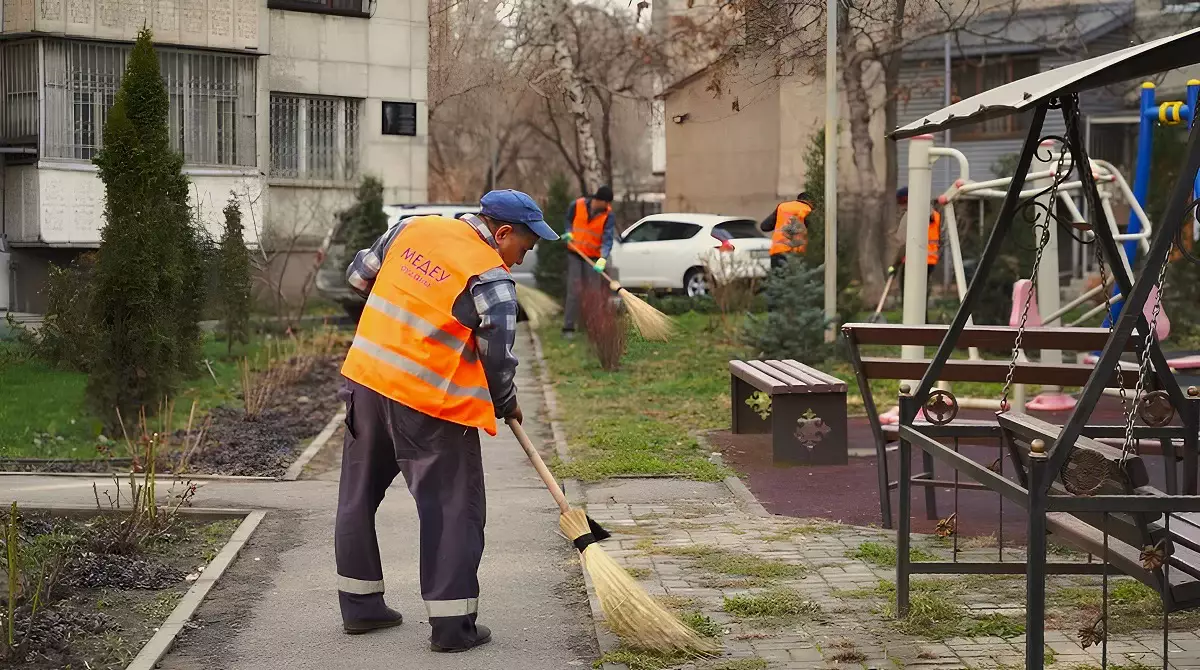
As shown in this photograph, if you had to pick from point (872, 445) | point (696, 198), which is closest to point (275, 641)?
point (872, 445)

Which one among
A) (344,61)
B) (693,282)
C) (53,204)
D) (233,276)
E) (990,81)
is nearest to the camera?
(233,276)

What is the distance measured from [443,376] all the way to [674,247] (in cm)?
1920

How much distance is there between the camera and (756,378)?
952cm

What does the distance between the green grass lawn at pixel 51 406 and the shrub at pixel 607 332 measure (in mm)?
→ 3555

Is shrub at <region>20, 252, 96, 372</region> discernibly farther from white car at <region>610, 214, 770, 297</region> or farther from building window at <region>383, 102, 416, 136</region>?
white car at <region>610, 214, 770, 297</region>

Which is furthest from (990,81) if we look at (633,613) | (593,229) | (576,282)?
(633,613)

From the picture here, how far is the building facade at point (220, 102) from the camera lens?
49.4 ft

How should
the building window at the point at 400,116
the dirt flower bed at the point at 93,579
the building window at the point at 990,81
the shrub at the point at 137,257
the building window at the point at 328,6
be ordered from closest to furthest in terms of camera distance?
the dirt flower bed at the point at 93,579, the shrub at the point at 137,257, the building window at the point at 328,6, the building window at the point at 400,116, the building window at the point at 990,81

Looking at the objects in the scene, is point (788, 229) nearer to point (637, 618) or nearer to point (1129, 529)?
point (637, 618)

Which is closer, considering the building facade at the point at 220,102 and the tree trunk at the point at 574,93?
the building facade at the point at 220,102

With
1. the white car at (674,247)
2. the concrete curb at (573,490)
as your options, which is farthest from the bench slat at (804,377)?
the white car at (674,247)

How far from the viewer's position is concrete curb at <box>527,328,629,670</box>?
546 cm

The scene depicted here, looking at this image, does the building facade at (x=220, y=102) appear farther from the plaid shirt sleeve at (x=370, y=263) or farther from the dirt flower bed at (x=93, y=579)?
the plaid shirt sleeve at (x=370, y=263)

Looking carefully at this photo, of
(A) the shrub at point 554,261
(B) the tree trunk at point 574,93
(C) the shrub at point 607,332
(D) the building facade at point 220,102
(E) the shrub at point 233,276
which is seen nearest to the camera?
(E) the shrub at point 233,276
